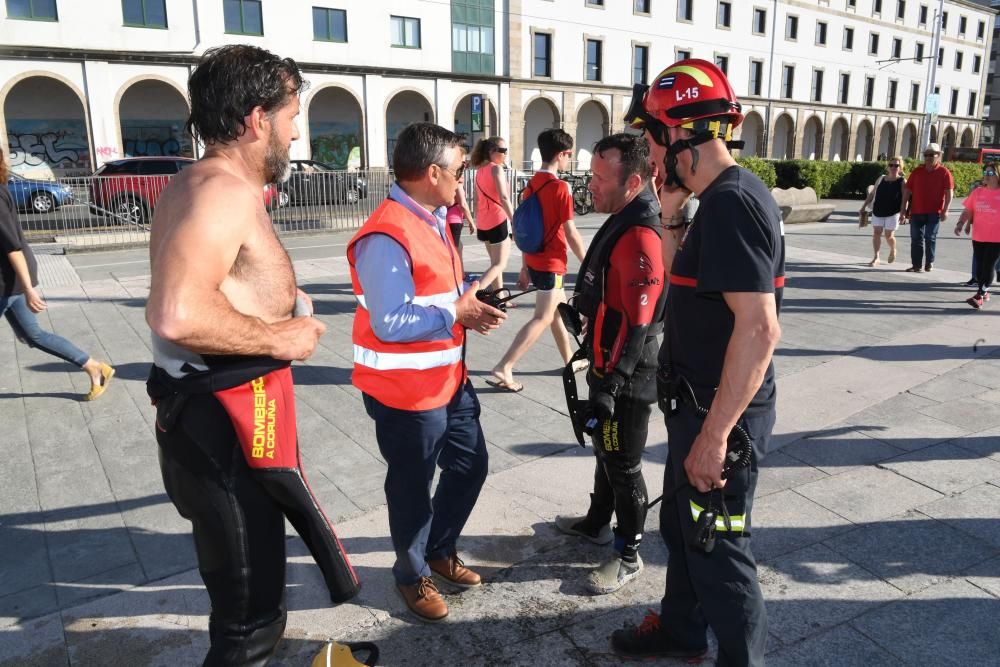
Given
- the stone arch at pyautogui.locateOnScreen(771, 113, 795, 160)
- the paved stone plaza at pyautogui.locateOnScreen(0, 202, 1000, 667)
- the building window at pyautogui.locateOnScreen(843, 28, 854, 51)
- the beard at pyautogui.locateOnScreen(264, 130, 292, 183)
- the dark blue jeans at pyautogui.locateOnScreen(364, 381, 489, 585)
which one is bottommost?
the paved stone plaza at pyautogui.locateOnScreen(0, 202, 1000, 667)

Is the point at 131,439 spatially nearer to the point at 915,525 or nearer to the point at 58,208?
the point at 915,525

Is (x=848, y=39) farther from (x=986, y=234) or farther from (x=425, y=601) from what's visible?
(x=425, y=601)

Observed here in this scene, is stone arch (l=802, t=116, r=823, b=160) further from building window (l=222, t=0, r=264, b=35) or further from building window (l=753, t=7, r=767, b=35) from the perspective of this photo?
building window (l=222, t=0, r=264, b=35)

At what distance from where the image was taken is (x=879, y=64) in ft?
175

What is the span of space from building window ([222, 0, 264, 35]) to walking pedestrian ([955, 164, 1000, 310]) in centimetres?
2799

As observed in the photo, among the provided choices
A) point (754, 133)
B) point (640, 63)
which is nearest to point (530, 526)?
point (640, 63)

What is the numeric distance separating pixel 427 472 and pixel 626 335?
3.17 feet

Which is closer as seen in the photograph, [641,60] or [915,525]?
[915,525]

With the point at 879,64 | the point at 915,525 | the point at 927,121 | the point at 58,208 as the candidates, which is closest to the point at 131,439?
the point at 915,525

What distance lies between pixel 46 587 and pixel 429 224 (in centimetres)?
228

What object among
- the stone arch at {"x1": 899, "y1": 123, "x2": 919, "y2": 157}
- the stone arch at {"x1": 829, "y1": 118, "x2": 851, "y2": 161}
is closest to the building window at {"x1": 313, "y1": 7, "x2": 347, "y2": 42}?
the stone arch at {"x1": 829, "y1": 118, "x2": 851, "y2": 161}

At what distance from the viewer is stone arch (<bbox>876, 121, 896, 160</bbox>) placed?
56500mm

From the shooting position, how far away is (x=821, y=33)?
48969 mm

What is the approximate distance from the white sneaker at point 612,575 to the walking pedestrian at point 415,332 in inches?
26.2
